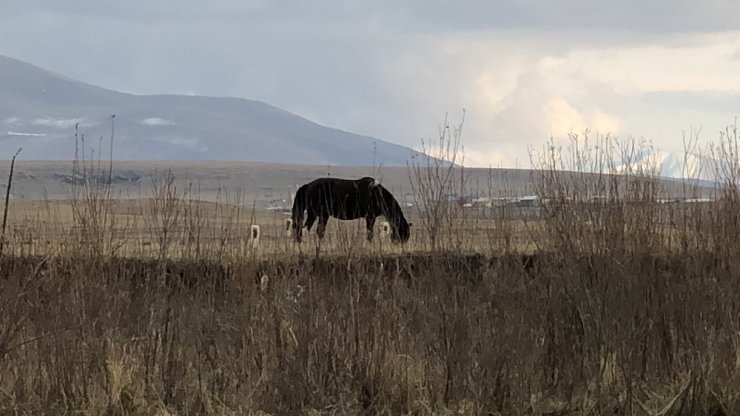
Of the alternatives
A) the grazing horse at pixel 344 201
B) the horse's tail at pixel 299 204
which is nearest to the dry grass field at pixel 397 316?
the grazing horse at pixel 344 201

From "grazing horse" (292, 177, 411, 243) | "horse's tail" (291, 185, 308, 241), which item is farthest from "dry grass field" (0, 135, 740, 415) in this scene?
"horse's tail" (291, 185, 308, 241)

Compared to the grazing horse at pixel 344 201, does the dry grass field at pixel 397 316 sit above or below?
below

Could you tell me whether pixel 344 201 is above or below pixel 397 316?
above

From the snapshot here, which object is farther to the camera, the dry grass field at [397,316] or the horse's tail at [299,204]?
the horse's tail at [299,204]

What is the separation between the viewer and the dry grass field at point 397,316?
7.80 meters

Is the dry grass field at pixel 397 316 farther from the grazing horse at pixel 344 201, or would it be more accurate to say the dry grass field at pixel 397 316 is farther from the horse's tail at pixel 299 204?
the horse's tail at pixel 299 204

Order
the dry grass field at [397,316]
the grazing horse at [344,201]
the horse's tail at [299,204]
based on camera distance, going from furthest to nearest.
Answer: the horse's tail at [299,204], the grazing horse at [344,201], the dry grass field at [397,316]

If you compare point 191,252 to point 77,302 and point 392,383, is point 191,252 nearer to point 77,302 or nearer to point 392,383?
point 77,302

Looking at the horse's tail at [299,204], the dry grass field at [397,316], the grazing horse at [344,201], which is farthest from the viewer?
the horse's tail at [299,204]

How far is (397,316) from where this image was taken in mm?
8539

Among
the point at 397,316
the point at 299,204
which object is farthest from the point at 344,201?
the point at 397,316

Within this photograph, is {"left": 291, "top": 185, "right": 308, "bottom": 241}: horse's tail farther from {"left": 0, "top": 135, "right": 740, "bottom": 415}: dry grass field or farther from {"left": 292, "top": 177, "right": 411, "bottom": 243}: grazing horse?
{"left": 0, "top": 135, "right": 740, "bottom": 415}: dry grass field

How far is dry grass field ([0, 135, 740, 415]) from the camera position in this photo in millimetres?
7801

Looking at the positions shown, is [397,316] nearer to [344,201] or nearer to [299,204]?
[344,201]
